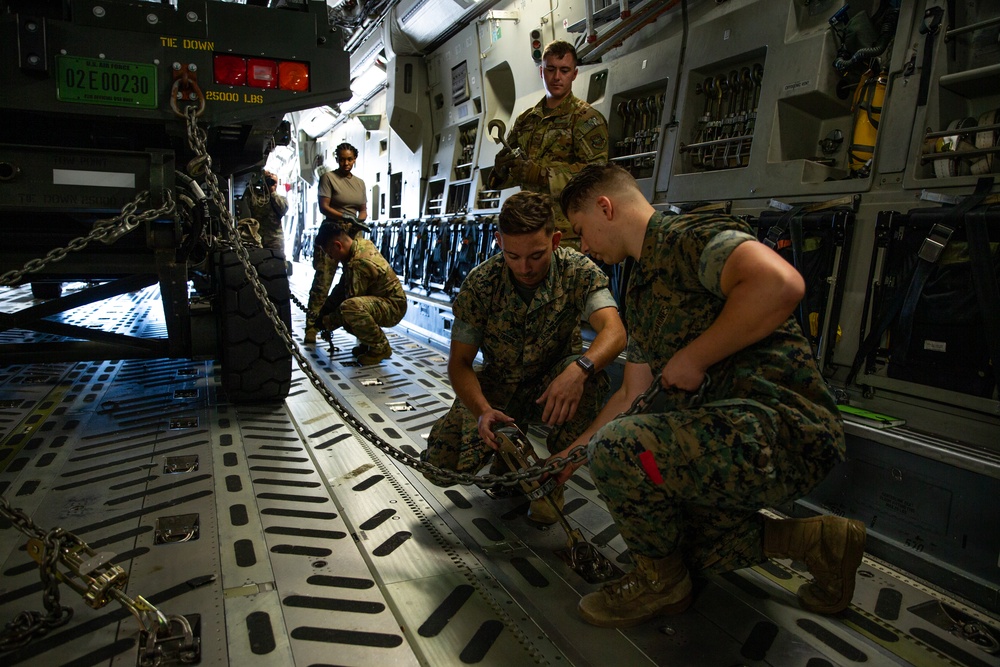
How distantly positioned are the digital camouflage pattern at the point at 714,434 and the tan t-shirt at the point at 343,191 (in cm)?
510

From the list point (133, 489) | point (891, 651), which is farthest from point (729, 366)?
point (133, 489)

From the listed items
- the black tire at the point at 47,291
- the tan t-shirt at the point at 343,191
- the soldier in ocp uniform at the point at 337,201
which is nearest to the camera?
the soldier in ocp uniform at the point at 337,201

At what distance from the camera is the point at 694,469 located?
1.63 meters

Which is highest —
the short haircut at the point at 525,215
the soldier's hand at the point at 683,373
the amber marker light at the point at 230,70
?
the amber marker light at the point at 230,70

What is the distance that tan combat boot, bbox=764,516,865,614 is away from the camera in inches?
68.9

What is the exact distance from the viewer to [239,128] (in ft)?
10.6

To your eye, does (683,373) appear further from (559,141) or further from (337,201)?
(337,201)

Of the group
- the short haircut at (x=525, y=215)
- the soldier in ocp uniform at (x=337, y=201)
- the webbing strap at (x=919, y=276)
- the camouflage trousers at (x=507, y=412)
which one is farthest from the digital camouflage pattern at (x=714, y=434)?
the soldier in ocp uniform at (x=337, y=201)

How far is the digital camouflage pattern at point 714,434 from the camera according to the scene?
5.28ft

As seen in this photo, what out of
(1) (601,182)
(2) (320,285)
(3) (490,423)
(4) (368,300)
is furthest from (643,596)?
(2) (320,285)

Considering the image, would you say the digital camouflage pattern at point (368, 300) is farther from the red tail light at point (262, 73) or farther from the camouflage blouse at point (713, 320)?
the camouflage blouse at point (713, 320)

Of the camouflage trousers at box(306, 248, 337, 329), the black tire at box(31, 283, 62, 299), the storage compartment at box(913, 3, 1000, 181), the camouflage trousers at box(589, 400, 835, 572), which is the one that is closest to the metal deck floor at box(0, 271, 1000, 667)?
the camouflage trousers at box(589, 400, 835, 572)

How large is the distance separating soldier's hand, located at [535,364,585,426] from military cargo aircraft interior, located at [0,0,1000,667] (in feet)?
0.16

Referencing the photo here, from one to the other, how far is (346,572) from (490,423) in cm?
66
